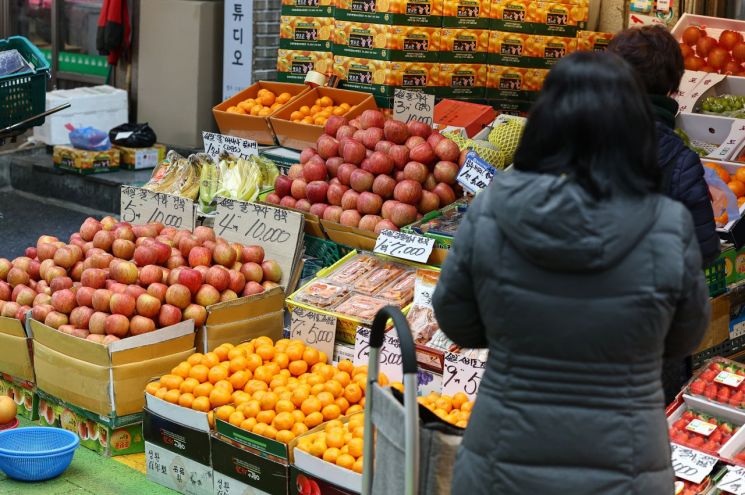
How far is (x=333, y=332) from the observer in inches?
194

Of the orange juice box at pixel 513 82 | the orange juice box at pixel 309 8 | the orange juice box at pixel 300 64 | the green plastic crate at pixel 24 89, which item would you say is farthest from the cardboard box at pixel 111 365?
the orange juice box at pixel 513 82

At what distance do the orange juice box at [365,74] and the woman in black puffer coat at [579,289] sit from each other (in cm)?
480

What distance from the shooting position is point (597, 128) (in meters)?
2.23

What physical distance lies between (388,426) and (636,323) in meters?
0.70

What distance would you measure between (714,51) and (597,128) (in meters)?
4.99

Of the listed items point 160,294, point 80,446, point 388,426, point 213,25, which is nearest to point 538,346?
point 388,426

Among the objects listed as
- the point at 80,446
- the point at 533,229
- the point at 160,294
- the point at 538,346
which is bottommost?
the point at 80,446

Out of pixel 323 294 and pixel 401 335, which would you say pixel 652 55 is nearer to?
pixel 401 335

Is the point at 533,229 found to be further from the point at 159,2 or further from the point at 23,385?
the point at 159,2

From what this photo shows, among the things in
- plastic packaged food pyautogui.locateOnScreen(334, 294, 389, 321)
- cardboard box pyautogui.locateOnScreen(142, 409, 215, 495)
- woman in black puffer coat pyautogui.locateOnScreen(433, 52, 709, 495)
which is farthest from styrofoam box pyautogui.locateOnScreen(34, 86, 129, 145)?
woman in black puffer coat pyautogui.locateOnScreen(433, 52, 709, 495)

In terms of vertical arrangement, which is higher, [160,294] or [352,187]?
[352,187]

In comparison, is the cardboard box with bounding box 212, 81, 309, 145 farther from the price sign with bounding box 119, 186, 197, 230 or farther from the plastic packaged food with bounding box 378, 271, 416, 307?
the plastic packaged food with bounding box 378, 271, 416, 307

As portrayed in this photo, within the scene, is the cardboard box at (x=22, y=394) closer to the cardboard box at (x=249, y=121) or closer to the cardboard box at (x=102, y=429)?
the cardboard box at (x=102, y=429)

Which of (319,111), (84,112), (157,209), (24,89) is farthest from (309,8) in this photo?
(84,112)
